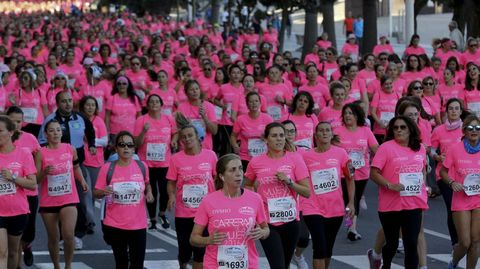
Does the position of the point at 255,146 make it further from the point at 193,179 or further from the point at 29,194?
the point at 29,194

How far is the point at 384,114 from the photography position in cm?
1752

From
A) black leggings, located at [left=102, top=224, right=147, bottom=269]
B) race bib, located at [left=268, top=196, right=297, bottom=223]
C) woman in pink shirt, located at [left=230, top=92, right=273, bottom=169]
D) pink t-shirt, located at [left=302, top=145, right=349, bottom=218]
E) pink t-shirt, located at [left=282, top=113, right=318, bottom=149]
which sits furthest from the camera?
woman in pink shirt, located at [left=230, top=92, right=273, bottom=169]

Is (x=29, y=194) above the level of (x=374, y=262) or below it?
above

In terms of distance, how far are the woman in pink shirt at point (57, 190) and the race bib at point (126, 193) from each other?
96 cm

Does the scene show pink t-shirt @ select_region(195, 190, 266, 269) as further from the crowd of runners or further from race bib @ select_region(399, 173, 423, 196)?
race bib @ select_region(399, 173, 423, 196)

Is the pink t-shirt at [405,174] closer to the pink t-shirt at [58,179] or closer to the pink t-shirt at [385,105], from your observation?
the pink t-shirt at [58,179]

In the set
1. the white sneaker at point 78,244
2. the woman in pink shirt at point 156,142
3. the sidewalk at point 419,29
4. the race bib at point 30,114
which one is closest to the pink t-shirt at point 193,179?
the white sneaker at point 78,244

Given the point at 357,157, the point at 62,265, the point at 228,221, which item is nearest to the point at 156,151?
the point at 62,265

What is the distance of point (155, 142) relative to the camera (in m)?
14.5

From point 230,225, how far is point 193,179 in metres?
2.67

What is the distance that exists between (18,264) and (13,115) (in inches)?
60.2

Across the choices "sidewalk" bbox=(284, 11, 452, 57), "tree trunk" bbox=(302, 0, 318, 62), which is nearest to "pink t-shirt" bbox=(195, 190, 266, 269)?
"tree trunk" bbox=(302, 0, 318, 62)

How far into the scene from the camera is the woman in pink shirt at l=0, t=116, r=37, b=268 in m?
10.9

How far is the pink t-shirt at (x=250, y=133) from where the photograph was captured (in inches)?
601
